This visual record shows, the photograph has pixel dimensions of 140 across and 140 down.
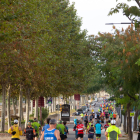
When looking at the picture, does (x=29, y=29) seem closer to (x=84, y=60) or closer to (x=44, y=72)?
(x=44, y=72)

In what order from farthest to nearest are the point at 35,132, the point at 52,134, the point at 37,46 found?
the point at 37,46, the point at 35,132, the point at 52,134

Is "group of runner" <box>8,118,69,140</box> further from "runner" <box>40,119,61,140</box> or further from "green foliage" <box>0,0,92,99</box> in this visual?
"green foliage" <box>0,0,92,99</box>

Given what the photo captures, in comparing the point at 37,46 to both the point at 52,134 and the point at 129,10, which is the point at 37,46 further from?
the point at 52,134

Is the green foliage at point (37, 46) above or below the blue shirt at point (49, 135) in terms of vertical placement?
above

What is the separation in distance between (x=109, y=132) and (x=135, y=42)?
5120 mm

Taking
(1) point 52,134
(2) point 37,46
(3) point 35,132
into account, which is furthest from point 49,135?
(2) point 37,46

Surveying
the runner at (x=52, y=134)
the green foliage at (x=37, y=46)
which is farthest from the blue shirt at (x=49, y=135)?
the green foliage at (x=37, y=46)

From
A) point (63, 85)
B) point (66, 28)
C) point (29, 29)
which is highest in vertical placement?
point (66, 28)

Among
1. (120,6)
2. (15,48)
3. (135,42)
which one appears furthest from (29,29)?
(135,42)

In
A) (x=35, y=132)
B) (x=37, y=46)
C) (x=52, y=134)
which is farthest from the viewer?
(x=37, y=46)

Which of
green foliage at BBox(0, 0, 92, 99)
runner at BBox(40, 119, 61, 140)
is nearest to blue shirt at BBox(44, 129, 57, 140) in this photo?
runner at BBox(40, 119, 61, 140)

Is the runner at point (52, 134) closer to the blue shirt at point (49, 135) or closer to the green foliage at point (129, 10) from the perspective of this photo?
the blue shirt at point (49, 135)

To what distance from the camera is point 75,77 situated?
4325 centimetres

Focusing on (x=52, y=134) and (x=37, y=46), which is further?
(x=37, y=46)
